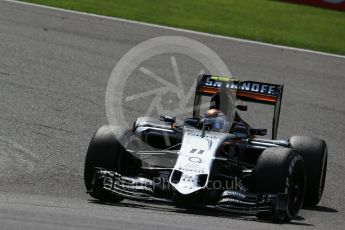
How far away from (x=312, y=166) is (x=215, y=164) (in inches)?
55.0

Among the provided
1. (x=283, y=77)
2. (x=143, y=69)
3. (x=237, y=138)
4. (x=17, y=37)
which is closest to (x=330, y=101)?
(x=283, y=77)

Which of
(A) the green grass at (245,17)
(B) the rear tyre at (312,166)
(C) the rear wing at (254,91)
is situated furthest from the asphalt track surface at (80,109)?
(C) the rear wing at (254,91)

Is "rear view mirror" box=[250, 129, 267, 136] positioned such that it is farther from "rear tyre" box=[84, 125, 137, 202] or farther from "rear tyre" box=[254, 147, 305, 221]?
"rear tyre" box=[84, 125, 137, 202]

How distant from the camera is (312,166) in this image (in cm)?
1025

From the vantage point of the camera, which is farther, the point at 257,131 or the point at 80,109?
the point at 80,109

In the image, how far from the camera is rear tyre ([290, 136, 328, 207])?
33.6ft

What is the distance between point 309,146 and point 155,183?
1956mm

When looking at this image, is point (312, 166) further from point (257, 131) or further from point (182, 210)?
point (182, 210)

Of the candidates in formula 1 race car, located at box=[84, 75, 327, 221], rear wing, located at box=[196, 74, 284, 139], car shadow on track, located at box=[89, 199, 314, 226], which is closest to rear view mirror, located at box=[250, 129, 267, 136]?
formula 1 race car, located at box=[84, 75, 327, 221]

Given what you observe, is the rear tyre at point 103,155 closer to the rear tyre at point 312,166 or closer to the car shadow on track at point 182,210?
the car shadow on track at point 182,210

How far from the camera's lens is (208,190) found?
906cm

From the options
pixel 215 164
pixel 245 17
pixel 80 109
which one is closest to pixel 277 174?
pixel 215 164

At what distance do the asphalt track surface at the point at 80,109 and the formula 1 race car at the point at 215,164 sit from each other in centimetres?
17

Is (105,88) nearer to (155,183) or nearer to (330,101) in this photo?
A: (330,101)
